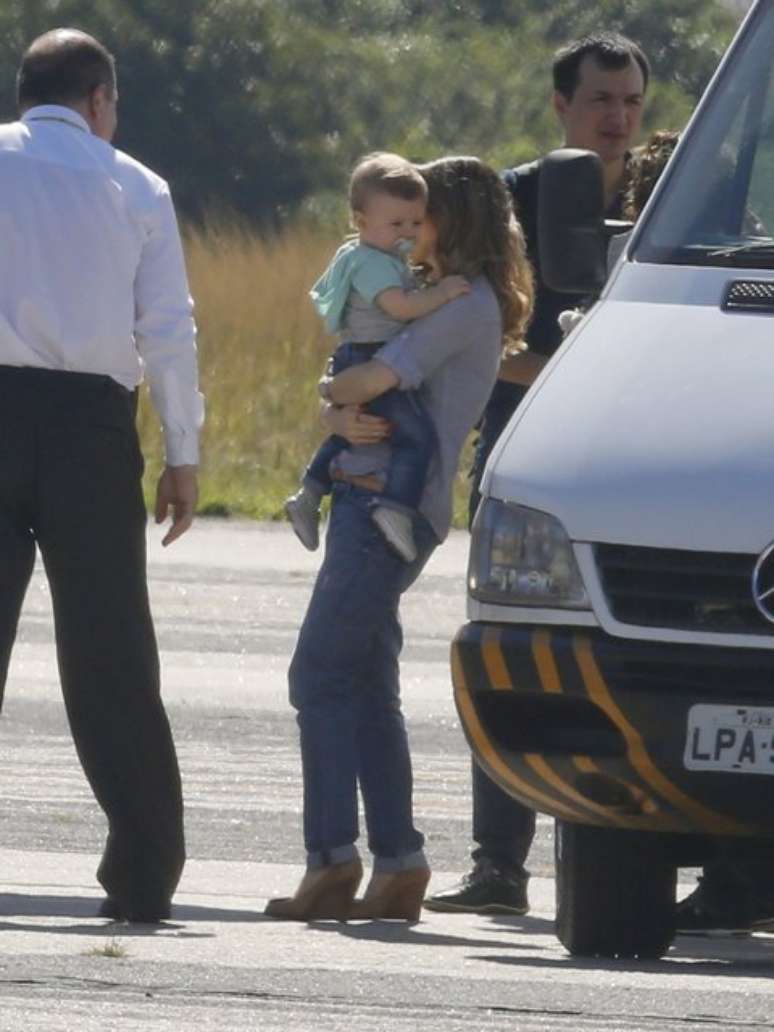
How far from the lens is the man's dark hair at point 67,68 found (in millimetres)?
7098

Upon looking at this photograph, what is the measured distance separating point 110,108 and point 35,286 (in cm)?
48

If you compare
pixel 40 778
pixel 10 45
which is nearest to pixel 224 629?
pixel 40 778

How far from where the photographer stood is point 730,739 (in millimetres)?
5883

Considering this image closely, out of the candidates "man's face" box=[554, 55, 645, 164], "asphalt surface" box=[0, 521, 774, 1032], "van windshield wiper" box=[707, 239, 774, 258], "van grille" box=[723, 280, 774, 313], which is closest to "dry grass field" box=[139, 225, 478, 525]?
"asphalt surface" box=[0, 521, 774, 1032]

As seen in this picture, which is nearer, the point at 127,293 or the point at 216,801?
the point at 127,293

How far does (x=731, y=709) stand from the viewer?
587 cm

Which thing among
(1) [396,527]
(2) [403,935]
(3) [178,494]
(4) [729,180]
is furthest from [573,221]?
(2) [403,935]

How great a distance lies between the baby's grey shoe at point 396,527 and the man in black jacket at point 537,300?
2.05 ft

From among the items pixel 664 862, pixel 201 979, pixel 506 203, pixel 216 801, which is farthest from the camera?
pixel 216 801

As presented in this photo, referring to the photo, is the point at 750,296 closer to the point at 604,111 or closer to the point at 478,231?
the point at 478,231

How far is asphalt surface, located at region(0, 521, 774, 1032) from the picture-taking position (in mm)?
5430

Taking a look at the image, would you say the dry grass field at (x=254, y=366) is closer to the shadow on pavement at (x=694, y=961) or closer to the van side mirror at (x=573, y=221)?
the van side mirror at (x=573, y=221)

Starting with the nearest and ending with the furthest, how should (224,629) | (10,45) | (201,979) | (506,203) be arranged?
(201,979) < (506,203) < (224,629) < (10,45)

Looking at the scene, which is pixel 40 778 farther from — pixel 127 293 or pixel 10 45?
pixel 10 45
